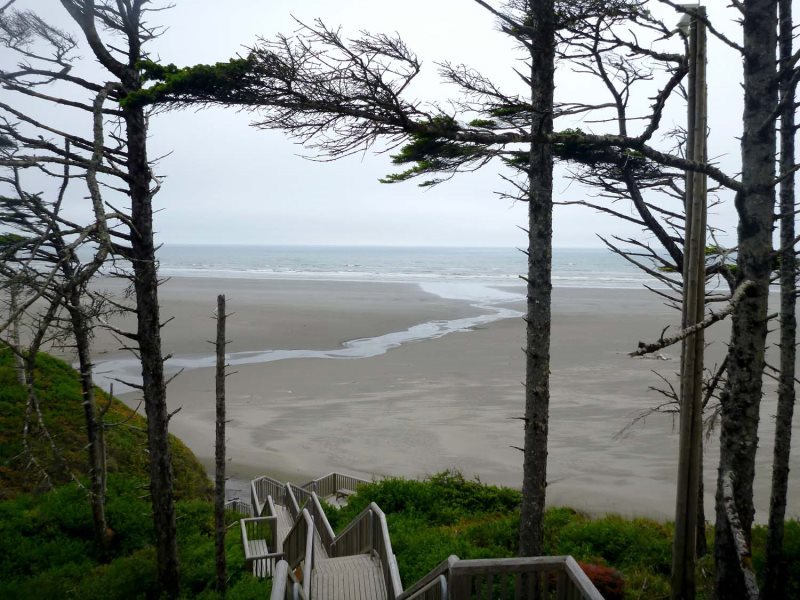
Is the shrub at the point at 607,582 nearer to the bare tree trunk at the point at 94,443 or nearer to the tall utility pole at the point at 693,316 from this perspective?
the tall utility pole at the point at 693,316

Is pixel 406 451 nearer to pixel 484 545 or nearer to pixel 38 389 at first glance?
pixel 484 545

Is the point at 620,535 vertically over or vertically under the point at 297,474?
over

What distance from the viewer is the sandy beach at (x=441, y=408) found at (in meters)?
18.0

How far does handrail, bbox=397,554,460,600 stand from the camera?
503cm

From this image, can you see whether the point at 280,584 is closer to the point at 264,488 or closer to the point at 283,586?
the point at 283,586

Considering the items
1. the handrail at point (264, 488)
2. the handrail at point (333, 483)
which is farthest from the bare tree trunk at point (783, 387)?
the handrail at point (264, 488)

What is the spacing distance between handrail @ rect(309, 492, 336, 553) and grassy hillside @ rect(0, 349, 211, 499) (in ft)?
19.8

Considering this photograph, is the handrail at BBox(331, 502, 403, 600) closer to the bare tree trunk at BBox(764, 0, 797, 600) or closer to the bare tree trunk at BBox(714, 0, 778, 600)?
the bare tree trunk at BBox(714, 0, 778, 600)

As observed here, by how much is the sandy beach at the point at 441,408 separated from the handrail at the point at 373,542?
419cm

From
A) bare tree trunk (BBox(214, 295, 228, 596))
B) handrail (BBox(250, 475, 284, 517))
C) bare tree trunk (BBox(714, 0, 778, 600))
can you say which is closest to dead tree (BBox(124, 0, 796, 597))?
bare tree trunk (BBox(714, 0, 778, 600))

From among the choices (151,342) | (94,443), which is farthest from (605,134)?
(94,443)

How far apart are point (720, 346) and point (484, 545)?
2886cm

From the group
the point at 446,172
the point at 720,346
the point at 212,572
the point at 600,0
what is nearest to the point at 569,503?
the point at 212,572

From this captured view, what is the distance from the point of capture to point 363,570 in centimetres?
781
